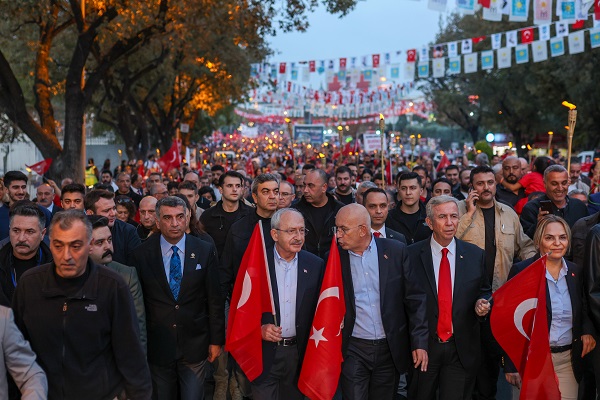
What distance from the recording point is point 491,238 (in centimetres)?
782

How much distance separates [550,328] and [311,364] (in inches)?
71.0

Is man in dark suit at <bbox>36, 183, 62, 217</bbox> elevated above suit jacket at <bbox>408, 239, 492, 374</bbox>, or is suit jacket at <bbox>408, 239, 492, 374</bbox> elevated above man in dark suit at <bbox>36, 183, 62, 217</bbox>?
man in dark suit at <bbox>36, 183, 62, 217</bbox>

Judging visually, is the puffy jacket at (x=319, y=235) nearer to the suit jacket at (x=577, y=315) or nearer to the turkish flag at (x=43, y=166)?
the suit jacket at (x=577, y=315)

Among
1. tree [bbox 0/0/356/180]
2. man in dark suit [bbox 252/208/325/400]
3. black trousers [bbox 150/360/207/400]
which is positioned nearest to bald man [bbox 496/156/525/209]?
man in dark suit [bbox 252/208/325/400]

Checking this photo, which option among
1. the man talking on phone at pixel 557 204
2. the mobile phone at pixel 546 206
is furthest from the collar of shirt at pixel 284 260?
the man talking on phone at pixel 557 204

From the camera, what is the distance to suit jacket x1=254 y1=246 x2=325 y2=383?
20.3 feet

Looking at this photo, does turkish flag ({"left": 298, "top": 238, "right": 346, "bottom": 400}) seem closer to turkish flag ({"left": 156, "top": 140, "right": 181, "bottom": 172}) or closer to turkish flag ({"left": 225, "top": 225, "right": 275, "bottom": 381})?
turkish flag ({"left": 225, "top": 225, "right": 275, "bottom": 381})

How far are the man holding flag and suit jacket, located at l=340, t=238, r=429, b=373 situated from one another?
27cm

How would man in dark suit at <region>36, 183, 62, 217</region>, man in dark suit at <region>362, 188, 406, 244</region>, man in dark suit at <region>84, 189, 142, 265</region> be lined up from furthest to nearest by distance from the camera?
1. man in dark suit at <region>36, 183, 62, 217</region>
2. man in dark suit at <region>362, 188, 406, 244</region>
3. man in dark suit at <region>84, 189, 142, 265</region>

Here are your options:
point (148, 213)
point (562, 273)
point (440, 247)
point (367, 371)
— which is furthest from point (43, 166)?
point (562, 273)

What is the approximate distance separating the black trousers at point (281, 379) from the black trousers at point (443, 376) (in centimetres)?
95

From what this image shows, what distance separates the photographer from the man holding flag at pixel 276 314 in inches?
241

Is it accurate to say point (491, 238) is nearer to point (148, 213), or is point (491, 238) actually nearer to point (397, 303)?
point (397, 303)

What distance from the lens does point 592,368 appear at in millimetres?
6637
